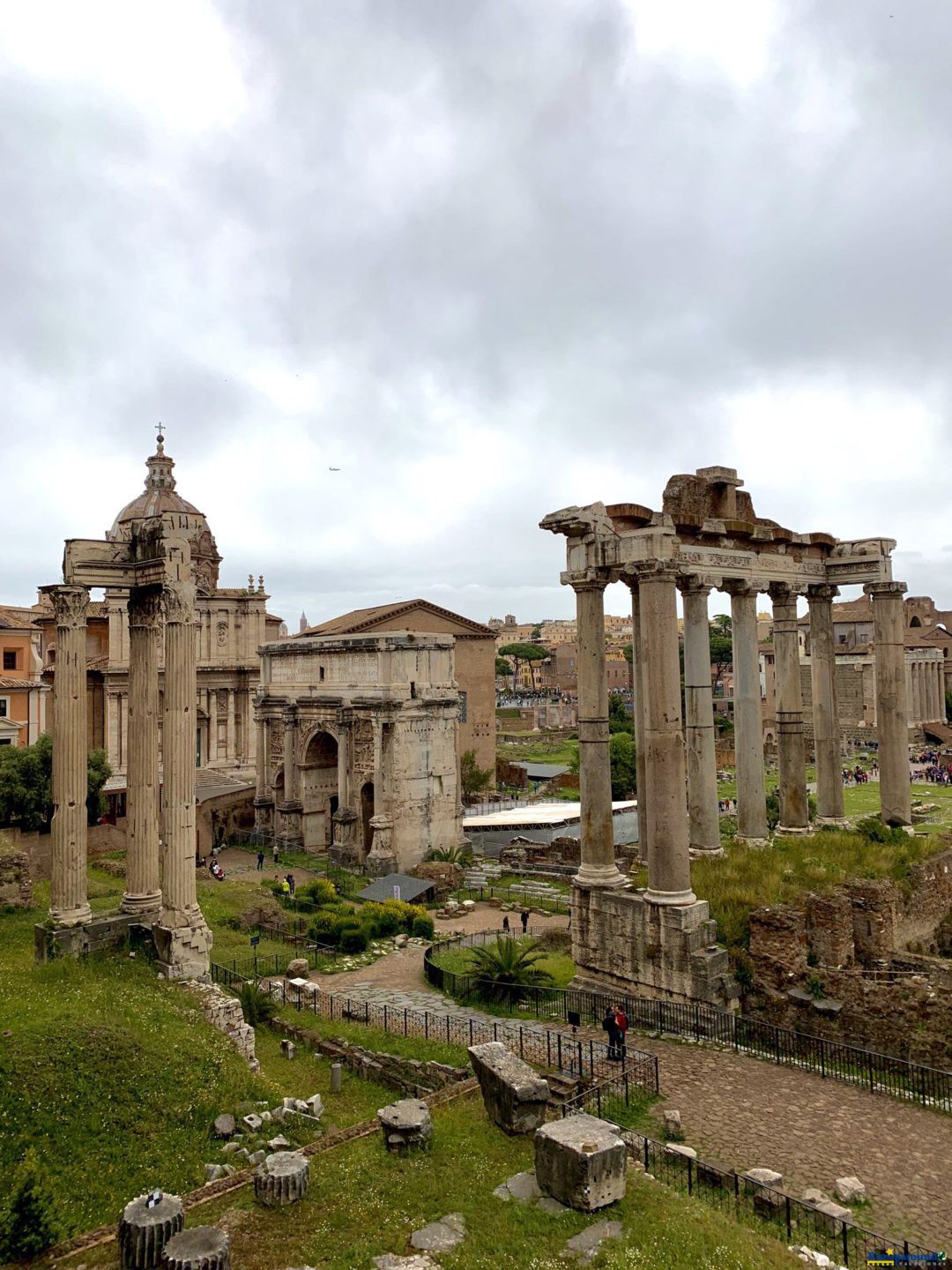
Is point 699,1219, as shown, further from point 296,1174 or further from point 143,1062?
point 143,1062

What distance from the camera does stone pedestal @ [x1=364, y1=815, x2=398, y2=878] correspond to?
3341cm

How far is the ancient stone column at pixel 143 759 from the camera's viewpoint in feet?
50.3

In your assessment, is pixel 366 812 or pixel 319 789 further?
pixel 319 789

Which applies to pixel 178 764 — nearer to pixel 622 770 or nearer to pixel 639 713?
pixel 639 713

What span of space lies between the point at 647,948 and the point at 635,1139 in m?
4.33

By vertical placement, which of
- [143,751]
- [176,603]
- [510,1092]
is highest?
[176,603]

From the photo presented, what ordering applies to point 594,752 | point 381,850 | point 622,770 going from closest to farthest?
point 594,752, point 381,850, point 622,770

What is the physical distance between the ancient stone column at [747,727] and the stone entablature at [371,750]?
61.1 ft

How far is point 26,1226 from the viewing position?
7793 mm

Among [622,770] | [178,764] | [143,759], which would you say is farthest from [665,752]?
→ [622,770]

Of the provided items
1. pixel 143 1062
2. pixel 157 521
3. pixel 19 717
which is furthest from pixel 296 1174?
pixel 19 717

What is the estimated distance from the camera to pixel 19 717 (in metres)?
37.4

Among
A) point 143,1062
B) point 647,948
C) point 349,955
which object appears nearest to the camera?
point 143,1062

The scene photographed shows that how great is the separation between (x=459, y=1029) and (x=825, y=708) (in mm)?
10290
